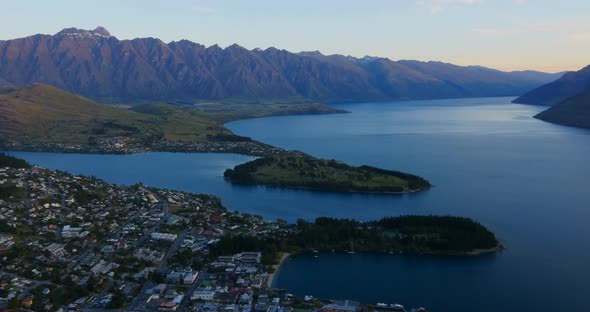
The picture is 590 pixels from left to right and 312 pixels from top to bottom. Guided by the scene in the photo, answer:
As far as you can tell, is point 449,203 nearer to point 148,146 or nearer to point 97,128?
point 148,146

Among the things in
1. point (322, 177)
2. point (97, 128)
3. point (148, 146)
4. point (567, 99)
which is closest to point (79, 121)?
point (97, 128)

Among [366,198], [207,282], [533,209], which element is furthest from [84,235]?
[533,209]

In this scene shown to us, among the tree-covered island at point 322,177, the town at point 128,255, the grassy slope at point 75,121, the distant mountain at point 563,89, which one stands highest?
the distant mountain at point 563,89

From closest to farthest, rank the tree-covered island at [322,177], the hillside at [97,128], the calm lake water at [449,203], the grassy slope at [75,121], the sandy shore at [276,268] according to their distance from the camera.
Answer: the calm lake water at [449,203]
the sandy shore at [276,268]
the tree-covered island at [322,177]
the hillside at [97,128]
the grassy slope at [75,121]

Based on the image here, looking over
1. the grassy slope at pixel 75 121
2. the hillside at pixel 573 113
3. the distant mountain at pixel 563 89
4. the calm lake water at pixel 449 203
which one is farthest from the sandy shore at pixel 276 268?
the distant mountain at pixel 563 89

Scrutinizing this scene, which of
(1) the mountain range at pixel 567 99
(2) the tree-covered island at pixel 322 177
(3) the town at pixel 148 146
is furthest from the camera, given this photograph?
(1) the mountain range at pixel 567 99

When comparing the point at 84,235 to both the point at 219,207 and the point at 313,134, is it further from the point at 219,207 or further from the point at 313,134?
the point at 313,134

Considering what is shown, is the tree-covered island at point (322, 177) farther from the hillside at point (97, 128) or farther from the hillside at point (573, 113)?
the hillside at point (573, 113)
